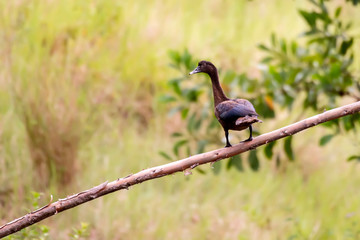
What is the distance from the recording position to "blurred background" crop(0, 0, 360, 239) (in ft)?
13.2

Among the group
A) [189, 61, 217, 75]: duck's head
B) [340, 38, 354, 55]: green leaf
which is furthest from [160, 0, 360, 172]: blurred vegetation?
[189, 61, 217, 75]: duck's head

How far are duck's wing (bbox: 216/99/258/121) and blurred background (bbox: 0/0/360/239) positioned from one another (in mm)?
1111

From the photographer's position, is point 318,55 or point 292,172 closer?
point 318,55

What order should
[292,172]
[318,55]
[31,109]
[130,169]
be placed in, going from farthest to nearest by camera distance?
1. [292,172]
2. [130,169]
3. [31,109]
4. [318,55]

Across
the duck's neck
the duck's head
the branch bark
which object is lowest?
the branch bark

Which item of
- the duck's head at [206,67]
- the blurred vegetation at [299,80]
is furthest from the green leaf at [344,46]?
the duck's head at [206,67]

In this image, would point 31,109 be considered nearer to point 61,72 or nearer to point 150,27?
point 61,72

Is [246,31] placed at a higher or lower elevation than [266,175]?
higher

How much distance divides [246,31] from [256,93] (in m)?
3.09

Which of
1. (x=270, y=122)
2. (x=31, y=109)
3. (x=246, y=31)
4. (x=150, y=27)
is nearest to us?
(x=31, y=109)

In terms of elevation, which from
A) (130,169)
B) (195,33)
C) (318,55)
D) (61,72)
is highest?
(195,33)

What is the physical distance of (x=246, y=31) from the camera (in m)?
7.14

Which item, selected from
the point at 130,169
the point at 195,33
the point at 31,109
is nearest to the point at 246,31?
the point at 195,33

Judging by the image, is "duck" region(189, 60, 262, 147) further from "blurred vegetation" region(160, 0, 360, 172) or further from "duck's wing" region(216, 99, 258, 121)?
"blurred vegetation" region(160, 0, 360, 172)
